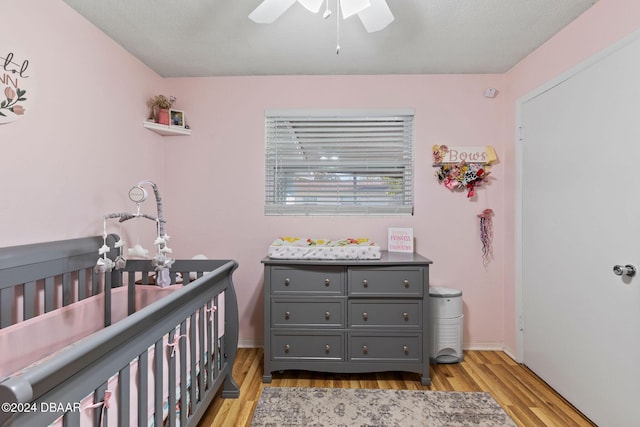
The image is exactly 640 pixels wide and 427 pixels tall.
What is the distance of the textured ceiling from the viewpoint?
1.83 meters

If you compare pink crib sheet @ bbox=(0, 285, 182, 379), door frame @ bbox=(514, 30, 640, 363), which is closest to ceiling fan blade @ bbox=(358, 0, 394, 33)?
door frame @ bbox=(514, 30, 640, 363)

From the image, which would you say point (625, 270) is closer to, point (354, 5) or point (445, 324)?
point (445, 324)

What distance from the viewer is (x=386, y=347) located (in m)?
2.21

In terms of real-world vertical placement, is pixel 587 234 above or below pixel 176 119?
below

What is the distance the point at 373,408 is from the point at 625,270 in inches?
60.0

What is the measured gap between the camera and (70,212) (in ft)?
5.96

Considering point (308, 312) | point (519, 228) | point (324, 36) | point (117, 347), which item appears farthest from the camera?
point (519, 228)

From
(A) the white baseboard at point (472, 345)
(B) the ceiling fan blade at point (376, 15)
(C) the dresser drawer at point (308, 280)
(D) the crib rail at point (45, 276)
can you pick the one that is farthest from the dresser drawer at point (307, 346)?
(B) the ceiling fan blade at point (376, 15)

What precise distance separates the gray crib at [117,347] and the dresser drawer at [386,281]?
82 cm

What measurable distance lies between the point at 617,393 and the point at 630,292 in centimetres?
53

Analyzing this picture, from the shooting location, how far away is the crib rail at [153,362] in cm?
73

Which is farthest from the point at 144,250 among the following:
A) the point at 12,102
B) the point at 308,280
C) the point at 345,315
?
the point at 345,315

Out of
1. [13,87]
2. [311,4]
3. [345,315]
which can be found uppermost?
[311,4]

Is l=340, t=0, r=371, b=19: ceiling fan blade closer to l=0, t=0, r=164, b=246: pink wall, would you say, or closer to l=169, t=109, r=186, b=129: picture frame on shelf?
l=0, t=0, r=164, b=246: pink wall
